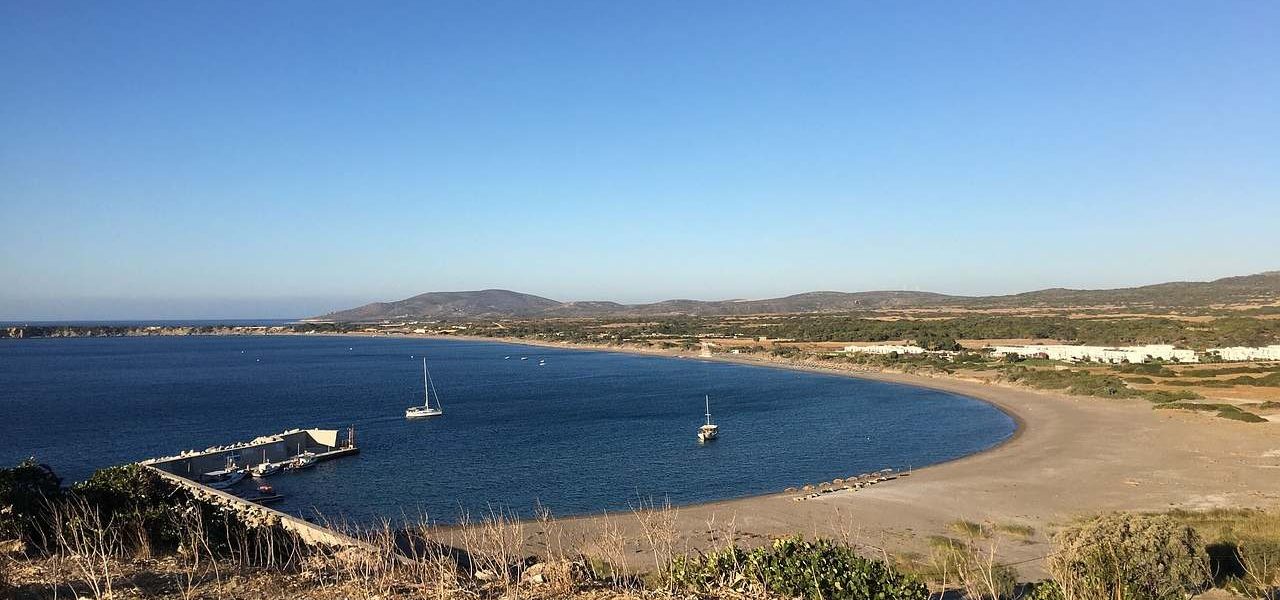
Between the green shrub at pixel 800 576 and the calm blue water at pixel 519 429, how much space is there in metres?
18.7

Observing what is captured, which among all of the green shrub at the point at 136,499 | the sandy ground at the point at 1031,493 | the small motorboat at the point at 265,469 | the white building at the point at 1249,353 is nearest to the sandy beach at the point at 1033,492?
the sandy ground at the point at 1031,493

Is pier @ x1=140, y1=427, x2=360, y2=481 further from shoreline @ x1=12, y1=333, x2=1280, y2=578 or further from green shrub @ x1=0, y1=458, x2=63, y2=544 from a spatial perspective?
shoreline @ x1=12, y1=333, x2=1280, y2=578

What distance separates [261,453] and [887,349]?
7690 centimetres

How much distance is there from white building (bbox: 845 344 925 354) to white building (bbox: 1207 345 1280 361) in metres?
29.3

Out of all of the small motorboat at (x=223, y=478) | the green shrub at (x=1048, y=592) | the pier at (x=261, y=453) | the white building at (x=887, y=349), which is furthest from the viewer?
the white building at (x=887, y=349)

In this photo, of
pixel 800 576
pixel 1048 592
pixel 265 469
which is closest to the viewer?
pixel 800 576

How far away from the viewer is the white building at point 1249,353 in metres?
66.4

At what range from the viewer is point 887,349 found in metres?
94.7

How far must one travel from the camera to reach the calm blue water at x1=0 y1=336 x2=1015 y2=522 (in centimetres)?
3159

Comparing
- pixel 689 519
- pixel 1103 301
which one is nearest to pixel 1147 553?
pixel 689 519

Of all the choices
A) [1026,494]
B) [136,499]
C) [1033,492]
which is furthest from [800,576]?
[1033,492]

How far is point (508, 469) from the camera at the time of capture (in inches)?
1384

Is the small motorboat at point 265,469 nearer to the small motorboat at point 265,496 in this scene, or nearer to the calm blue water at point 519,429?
the calm blue water at point 519,429

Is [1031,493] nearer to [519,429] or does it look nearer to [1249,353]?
[519,429]
